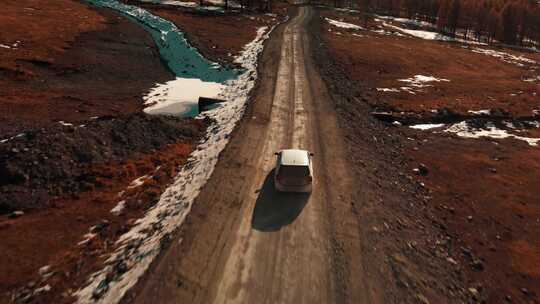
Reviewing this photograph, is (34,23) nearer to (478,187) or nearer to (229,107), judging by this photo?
(229,107)

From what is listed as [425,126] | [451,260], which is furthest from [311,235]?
[425,126]

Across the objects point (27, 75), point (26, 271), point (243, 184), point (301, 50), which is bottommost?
point (26, 271)

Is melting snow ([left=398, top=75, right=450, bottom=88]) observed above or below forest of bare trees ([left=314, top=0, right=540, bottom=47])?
below

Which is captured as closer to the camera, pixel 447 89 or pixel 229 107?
pixel 229 107

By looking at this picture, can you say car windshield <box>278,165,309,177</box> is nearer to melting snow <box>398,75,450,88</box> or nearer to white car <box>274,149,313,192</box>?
white car <box>274,149,313,192</box>

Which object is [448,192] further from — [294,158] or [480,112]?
[480,112]

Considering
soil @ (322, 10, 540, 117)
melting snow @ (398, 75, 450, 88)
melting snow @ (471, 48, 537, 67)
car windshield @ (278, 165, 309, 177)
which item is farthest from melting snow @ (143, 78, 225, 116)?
melting snow @ (471, 48, 537, 67)

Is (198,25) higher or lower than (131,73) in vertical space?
higher

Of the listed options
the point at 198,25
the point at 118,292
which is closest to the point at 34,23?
the point at 198,25
